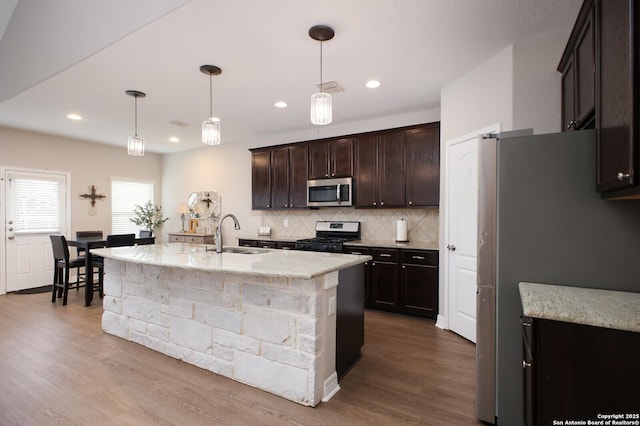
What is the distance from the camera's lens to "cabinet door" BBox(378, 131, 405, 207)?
4238 millimetres

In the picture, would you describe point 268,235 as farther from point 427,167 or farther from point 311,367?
point 311,367

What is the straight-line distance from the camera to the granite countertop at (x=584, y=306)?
121 cm

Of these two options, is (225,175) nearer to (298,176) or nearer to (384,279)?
(298,176)

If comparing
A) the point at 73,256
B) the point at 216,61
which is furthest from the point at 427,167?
the point at 73,256

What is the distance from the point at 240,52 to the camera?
109 inches

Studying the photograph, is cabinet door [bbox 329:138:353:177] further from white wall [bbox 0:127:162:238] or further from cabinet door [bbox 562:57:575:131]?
white wall [bbox 0:127:162:238]

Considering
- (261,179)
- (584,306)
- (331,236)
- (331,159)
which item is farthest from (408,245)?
(261,179)

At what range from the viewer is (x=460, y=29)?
245cm

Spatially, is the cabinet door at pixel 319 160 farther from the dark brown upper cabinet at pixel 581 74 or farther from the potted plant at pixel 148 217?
the potted plant at pixel 148 217

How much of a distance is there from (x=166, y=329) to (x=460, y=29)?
3.51 metres

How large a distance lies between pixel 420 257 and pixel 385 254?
17.3 inches

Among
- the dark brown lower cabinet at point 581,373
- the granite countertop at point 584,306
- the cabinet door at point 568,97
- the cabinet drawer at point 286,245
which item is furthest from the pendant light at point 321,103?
the cabinet drawer at point 286,245

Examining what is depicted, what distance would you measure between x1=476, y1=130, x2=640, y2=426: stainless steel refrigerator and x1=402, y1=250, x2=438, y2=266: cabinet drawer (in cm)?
188

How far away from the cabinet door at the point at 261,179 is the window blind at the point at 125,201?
3016 mm
